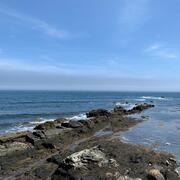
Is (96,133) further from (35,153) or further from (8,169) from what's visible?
(8,169)

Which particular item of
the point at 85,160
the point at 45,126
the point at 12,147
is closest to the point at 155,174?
the point at 85,160

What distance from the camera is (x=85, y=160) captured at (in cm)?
1823

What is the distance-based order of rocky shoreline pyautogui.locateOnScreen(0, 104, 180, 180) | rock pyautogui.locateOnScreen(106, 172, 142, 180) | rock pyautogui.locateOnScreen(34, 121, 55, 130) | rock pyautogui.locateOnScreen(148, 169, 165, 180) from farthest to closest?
rock pyautogui.locateOnScreen(34, 121, 55, 130) < rocky shoreline pyautogui.locateOnScreen(0, 104, 180, 180) < rock pyautogui.locateOnScreen(106, 172, 142, 180) < rock pyautogui.locateOnScreen(148, 169, 165, 180)

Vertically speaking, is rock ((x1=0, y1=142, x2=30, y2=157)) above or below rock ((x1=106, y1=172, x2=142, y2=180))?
below

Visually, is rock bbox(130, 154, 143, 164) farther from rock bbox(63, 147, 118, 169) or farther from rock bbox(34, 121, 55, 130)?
rock bbox(34, 121, 55, 130)

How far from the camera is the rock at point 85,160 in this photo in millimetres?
17906

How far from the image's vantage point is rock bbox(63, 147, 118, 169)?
17906 mm

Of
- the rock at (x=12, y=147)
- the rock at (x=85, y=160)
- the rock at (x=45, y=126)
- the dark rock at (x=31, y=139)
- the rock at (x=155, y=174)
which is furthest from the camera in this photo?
the rock at (x=45, y=126)

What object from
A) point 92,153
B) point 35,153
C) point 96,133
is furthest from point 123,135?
point 92,153

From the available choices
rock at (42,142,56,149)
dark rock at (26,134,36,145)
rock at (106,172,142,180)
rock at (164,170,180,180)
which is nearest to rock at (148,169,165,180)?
rock at (164,170,180,180)

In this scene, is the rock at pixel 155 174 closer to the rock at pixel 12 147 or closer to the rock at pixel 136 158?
the rock at pixel 136 158

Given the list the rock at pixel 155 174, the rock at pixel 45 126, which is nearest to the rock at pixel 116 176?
the rock at pixel 155 174

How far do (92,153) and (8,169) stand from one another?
5.83 m

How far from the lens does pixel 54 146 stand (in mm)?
26484
